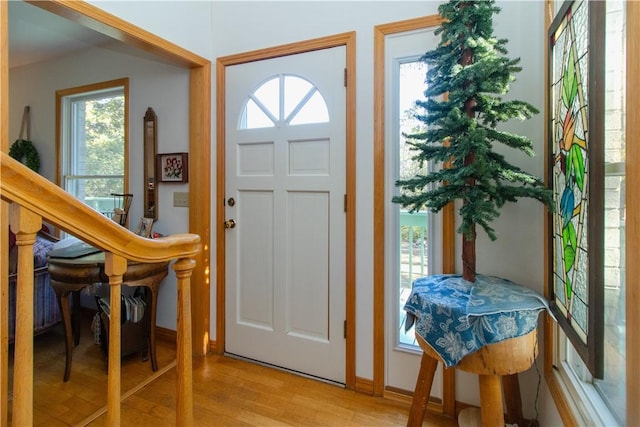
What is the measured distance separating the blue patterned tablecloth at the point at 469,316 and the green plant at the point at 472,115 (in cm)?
24

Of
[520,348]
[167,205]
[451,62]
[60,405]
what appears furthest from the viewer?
[167,205]

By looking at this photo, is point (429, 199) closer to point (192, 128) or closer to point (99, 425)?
point (192, 128)

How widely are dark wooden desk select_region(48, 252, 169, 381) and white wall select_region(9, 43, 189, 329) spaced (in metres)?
0.38

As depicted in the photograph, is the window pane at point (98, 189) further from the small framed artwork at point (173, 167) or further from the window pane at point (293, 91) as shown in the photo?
the window pane at point (293, 91)

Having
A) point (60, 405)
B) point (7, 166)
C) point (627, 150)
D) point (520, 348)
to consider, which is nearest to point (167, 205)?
point (60, 405)

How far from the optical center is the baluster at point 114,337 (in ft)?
2.66

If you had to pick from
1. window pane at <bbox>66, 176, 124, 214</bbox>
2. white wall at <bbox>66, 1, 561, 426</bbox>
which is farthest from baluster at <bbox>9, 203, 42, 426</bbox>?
window pane at <bbox>66, 176, 124, 214</bbox>

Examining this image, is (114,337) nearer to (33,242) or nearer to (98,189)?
(33,242)

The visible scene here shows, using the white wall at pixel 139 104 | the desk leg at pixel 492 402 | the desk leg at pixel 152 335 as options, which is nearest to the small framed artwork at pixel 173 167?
Result: the white wall at pixel 139 104

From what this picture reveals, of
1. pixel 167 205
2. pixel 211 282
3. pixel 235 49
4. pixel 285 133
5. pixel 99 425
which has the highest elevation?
pixel 235 49

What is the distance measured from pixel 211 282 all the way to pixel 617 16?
2.35m

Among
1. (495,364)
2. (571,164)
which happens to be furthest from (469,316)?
(571,164)

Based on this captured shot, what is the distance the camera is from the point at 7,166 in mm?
612

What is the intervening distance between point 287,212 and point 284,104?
69 cm
